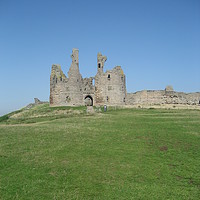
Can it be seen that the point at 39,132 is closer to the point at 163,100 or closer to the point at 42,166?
the point at 42,166

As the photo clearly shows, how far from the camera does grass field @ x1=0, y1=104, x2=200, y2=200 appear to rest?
359 inches

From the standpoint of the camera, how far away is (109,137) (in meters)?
17.0

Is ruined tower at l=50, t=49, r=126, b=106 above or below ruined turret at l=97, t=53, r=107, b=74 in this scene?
below

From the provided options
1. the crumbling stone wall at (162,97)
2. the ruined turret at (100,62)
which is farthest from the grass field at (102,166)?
the crumbling stone wall at (162,97)

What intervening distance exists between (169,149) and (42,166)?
7823 millimetres

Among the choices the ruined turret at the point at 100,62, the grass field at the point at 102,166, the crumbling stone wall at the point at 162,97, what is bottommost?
the grass field at the point at 102,166

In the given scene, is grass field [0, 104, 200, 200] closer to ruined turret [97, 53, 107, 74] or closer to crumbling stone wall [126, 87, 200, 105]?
ruined turret [97, 53, 107, 74]

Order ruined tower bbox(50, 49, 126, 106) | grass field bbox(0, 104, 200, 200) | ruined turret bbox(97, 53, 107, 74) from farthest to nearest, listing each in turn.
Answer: ruined turret bbox(97, 53, 107, 74)
ruined tower bbox(50, 49, 126, 106)
grass field bbox(0, 104, 200, 200)

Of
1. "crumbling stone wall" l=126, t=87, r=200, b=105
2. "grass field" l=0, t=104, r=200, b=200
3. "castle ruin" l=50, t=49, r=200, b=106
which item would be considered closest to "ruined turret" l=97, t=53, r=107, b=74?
"castle ruin" l=50, t=49, r=200, b=106

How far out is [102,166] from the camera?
451 inches

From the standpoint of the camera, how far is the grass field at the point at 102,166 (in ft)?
29.9

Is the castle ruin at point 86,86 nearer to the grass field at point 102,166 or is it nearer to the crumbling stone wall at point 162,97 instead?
the crumbling stone wall at point 162,97

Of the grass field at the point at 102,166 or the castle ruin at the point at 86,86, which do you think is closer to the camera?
the grass field at the point at 102,166

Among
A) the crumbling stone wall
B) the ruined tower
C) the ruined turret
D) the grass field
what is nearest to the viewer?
the grass field
